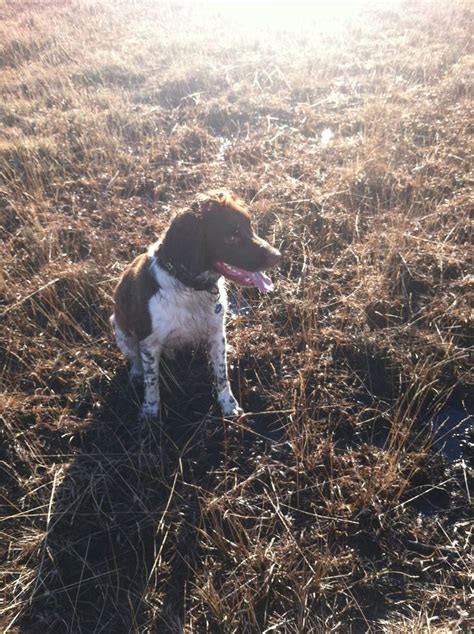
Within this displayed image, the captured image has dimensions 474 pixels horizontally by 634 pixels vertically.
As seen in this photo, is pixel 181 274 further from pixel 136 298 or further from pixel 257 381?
pixel 257 381

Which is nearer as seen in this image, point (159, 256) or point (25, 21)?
point (159, 256)

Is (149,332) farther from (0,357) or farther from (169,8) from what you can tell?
(169,8)

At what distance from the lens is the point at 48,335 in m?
3.94

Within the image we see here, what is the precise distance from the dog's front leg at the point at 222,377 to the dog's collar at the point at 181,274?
0.43 meters

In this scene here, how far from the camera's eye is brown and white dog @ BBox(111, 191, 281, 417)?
9.56 ft

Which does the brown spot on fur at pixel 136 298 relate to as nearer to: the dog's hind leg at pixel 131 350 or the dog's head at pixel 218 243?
the dog's hind leg at pixel 131 350

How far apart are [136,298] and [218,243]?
2.15 ft

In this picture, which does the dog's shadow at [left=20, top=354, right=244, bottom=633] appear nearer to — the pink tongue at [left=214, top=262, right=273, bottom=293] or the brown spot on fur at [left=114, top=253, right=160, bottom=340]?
the brown spot on fur at [left=114, top=253, right=160, bottom=340]

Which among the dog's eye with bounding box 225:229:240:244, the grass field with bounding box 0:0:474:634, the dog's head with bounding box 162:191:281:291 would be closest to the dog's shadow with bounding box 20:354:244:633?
the grass field with bounding box 0:0:474:634

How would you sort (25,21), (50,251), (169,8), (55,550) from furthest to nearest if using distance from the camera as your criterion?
(169,8) → (25,21) → (50,251) → (55,550)

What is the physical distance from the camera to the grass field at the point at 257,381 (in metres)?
2.48

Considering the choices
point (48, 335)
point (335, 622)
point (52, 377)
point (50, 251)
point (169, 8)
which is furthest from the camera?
point (169, 8)

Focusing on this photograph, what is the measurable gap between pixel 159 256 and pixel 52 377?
51.9 inches

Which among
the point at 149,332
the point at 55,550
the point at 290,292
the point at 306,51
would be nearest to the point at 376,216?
the point at 290,292
